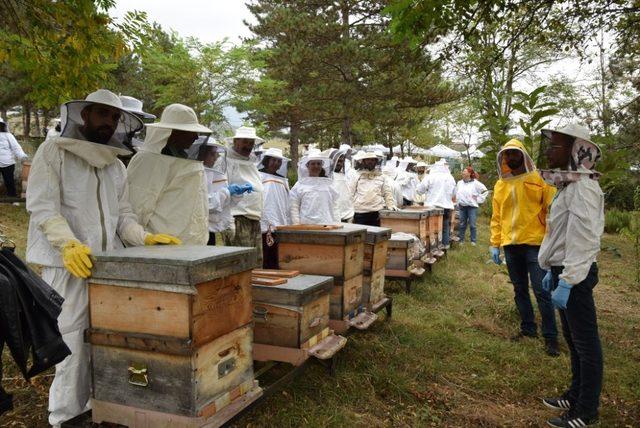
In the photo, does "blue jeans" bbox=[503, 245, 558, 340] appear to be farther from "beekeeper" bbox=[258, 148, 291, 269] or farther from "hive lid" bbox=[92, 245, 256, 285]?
"hive lid" bbox=[92, 245, 256, 285]

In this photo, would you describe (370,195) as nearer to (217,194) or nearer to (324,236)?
(217,194)

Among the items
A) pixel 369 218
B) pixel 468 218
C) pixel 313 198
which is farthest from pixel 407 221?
pixel 468 218

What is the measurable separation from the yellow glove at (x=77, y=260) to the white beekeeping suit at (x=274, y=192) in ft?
9.76

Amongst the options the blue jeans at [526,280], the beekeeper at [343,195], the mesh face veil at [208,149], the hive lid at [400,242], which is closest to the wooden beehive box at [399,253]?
the hive lid at [400,242]

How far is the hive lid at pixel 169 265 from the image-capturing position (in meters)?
2.45

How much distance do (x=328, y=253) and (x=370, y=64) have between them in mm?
12778

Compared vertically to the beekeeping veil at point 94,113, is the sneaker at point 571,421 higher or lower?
lower

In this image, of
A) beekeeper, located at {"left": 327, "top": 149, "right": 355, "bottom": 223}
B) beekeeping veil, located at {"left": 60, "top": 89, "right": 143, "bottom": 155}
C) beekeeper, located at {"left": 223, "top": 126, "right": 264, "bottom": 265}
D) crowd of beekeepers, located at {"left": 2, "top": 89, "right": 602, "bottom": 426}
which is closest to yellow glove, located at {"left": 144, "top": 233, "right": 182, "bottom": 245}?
crowd of beekeepers, located at {"left": 2, "top": 89, "right": 602, "bottom": 426}

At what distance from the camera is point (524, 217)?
494 centimetres

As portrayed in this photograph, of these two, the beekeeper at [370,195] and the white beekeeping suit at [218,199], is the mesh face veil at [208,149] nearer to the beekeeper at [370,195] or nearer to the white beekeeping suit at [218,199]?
the white beekeeping suit at [218,199]

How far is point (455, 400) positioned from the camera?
3961 millimetres

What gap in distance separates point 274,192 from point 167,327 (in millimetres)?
3320

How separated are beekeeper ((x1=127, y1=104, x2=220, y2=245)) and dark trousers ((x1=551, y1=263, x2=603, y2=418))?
102 inches

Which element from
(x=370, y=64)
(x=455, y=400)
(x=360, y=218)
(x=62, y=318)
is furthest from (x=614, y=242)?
(x=62, y=318)
